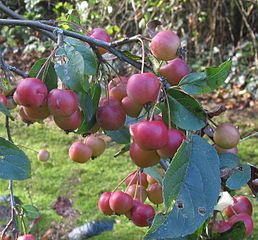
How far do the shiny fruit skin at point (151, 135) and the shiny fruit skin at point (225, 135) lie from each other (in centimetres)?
10

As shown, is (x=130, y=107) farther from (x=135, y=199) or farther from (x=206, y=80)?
(x=135, y=199)

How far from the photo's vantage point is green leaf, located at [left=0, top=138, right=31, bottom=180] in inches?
A: 29.7

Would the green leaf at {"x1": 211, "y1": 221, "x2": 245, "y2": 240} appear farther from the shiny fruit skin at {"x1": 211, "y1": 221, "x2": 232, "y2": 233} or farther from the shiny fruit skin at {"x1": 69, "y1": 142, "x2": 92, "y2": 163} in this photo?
the shiny fruit skin at {"x1": 69, "y1": 142, "x2": 92, "y2": 163}

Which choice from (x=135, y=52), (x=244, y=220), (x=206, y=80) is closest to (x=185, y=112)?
(x=206, y=80)

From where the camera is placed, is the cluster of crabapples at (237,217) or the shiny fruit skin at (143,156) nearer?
the shiny fruit skin at (143,156)

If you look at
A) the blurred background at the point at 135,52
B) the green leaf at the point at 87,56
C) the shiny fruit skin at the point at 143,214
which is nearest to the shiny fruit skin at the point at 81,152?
the shiny fruit skin at the point at 143,214

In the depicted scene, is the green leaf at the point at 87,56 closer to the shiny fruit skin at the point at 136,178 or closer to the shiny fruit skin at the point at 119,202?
the shiny fruit skin at the point at 119,202

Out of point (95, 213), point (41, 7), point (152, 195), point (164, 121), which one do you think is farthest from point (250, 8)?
point (164, 121)

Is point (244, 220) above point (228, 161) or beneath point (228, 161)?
beneath

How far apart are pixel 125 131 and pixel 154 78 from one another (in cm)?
35

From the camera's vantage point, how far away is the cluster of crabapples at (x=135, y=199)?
0.97 metres

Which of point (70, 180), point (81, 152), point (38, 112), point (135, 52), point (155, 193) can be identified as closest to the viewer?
point (38, 112)

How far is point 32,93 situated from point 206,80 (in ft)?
0.75

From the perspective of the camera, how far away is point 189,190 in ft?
2.27
